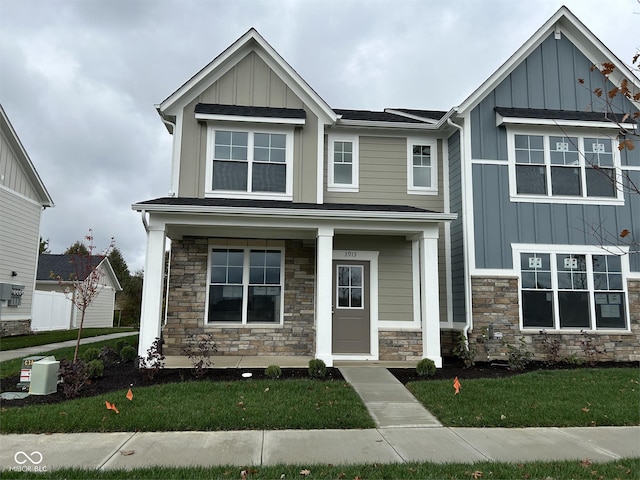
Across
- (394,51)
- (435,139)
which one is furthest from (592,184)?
(394,51)

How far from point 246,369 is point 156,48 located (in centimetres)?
916

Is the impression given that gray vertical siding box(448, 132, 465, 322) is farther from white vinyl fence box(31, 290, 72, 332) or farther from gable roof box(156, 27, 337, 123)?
white vinyl fence box(31, 290, 72, 332)

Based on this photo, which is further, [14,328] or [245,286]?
[14,328]

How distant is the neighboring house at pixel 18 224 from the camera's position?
15.7 m

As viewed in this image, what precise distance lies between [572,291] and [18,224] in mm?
18127

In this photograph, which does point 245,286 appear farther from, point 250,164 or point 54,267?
point 54,267

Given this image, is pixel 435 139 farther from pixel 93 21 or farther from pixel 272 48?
pixel 93 21

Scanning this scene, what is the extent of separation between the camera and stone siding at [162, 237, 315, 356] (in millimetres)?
10391

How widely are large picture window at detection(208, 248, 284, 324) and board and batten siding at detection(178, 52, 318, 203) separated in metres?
1.60

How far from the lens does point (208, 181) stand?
10.7 metres

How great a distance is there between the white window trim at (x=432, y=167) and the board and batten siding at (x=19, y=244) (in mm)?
13607

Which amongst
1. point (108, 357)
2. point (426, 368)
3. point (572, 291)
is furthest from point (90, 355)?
point (572, 291)

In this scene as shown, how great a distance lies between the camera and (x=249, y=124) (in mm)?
10914

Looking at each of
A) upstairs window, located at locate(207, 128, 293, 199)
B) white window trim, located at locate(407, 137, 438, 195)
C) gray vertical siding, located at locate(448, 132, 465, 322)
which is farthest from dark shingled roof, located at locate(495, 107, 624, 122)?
upstairs window, located at locate(207, 128, 293, 199)
